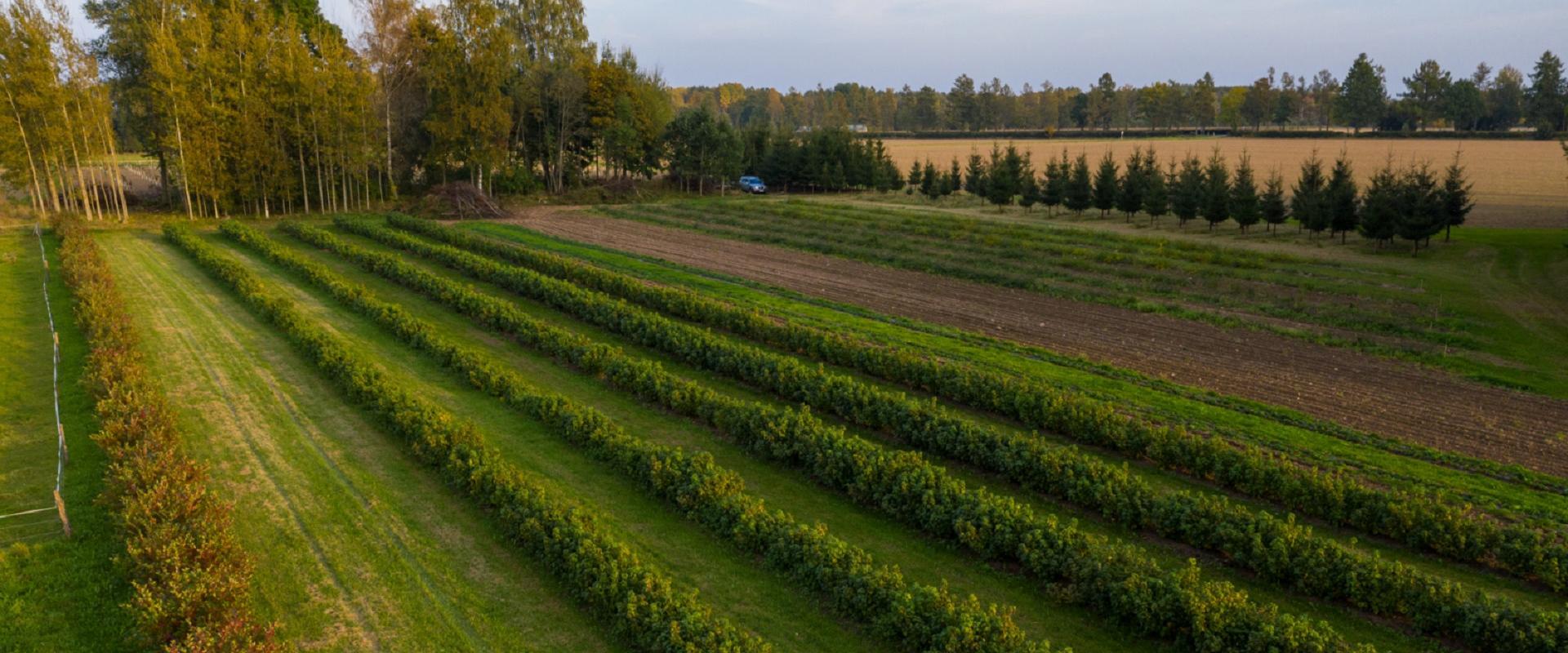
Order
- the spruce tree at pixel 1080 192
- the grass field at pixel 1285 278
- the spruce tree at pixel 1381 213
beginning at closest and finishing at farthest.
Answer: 1. the grass field at pixel 1285 278
2. the spruce tree at pixel 1381 213
3. the spruce tree at pixel 1080 192

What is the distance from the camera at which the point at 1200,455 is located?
15.0m

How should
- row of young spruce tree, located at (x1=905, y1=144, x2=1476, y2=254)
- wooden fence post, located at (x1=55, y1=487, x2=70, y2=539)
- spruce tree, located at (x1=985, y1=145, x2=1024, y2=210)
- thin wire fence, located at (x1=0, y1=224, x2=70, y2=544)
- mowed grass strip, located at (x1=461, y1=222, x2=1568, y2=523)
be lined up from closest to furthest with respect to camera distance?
1. wooden fence post, located at (x1=55, y1=487, x2=70, y2=539)
2. thin wire fence, located at (x1=0, y1=224, x2=70, y2=544)
3. mowed grass strip, located at (x1=461, y1=222, x2=1568, y2=523)
4. row of young spruce tree, located at (x1=905, y1=144, x2=1476, y2=254)
5. spruce tree, located at (x1=985, y1=145, x2=1024, y2=210)

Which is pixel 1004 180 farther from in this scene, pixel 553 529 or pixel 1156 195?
pixel 553 529

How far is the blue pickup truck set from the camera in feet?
231

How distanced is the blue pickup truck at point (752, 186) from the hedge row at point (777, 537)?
5101 cm

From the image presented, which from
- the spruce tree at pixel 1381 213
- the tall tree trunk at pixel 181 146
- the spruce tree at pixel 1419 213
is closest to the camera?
the spruce tree at pixel 1419 213

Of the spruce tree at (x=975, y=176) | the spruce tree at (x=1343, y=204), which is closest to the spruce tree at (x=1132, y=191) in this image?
the spruce tree at (x=1343, y=204)

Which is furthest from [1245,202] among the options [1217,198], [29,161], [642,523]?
[29,161]

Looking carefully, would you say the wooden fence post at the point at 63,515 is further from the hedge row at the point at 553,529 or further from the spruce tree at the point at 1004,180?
the spruce tree at the point at 1004,180

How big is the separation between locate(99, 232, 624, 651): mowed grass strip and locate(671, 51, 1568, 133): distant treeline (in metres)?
55.8

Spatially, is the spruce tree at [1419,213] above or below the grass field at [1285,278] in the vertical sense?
above

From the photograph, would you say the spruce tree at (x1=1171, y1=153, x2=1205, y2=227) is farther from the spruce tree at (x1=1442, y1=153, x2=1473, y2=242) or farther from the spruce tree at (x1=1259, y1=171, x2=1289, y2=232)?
the spruce tree at (x1=1442, y1=153, x2=1473, y2=242)

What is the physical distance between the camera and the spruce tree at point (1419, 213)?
36094mm

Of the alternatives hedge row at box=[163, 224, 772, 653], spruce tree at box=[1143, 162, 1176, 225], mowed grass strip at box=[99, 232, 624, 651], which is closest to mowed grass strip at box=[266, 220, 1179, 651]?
hedge row at box=[163, 224, 772, 653]
